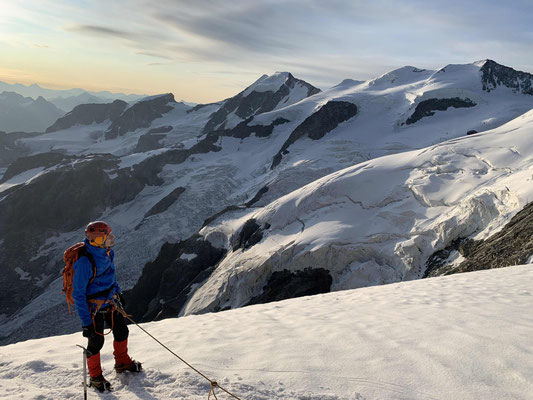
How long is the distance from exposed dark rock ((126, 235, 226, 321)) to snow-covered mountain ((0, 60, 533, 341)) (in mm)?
141

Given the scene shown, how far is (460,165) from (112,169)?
61024 millimetres

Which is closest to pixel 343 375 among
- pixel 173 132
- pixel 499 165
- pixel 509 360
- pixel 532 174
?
pixel 509 360

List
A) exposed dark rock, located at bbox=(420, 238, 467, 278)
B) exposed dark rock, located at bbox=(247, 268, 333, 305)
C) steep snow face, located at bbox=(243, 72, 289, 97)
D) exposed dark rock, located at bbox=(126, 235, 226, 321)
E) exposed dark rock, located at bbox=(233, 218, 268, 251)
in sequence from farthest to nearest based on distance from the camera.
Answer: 1. steep snow face, located at bbox=(243, 72, 289, 97)
2. exposed dark rock, located at bbox=(126, 235, 226, 321)
3. exposed dark rock, located at bbox=(233, 218, 268, 251)
4. exposed dark rock, located at bbox=(247, 268, 333, 305)
5. exposed dark rock, located at bbox=(420, 238, 467, 278)

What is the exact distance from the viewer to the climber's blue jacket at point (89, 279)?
5043mm

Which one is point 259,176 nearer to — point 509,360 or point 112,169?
point 112,169

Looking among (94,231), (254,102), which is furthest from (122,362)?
(254,102)

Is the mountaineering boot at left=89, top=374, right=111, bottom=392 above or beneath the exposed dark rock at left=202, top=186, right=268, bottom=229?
above

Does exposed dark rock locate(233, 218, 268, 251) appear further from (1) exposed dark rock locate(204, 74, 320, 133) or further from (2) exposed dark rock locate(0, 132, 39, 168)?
(2) exposed dark rock locate(0, 132, 39, 168)

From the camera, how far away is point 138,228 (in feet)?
159

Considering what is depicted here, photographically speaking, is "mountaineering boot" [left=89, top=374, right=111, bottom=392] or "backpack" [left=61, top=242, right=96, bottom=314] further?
"backpack" [left=61, top=242, right=96, bottom=314]

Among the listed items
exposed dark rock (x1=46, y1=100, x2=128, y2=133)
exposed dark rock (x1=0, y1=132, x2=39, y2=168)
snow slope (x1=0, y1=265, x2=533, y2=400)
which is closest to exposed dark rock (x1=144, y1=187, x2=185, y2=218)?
snow slope (x1=0, y1=265, x2=533, y2=400)

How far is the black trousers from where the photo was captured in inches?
201

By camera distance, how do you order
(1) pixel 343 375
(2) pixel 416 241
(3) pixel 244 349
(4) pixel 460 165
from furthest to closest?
(4) pixel 460 165
(2) pixel 416 241
(3) pixel 244 349
(1) pixel 343 375

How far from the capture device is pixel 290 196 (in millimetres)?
28828
